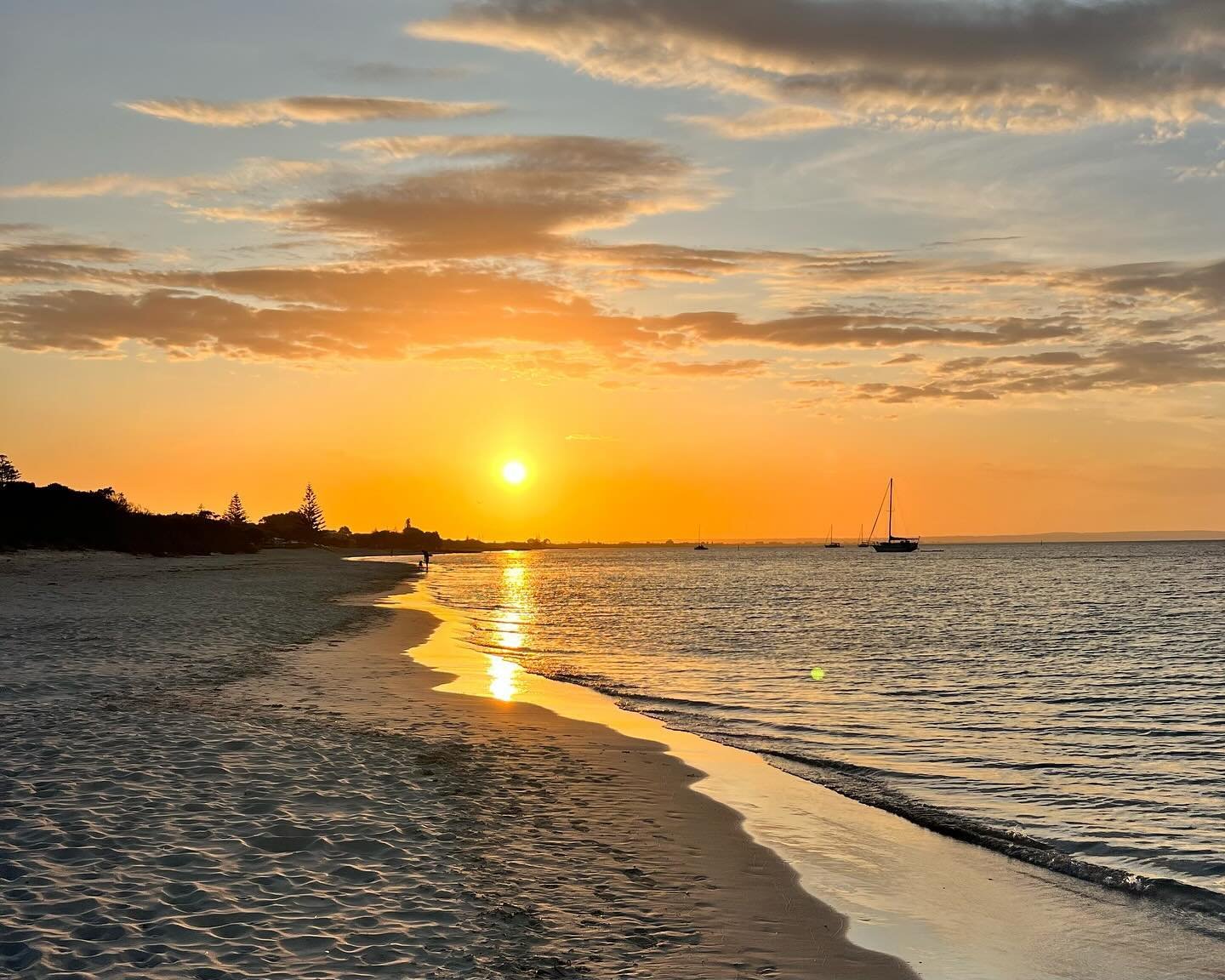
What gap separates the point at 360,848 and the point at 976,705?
2108 centimetres

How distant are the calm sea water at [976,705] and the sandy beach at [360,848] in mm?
4236

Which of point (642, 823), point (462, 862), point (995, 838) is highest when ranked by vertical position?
point (462, 862)

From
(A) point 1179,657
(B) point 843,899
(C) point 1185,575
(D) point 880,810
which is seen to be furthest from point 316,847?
(C) point 1185,575

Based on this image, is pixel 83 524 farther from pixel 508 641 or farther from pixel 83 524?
pixel 508 641

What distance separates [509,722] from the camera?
20.7 meters

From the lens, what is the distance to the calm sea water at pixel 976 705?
1428cm

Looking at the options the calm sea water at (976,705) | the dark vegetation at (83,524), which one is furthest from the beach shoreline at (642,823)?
the dark vegetation at (83,524)

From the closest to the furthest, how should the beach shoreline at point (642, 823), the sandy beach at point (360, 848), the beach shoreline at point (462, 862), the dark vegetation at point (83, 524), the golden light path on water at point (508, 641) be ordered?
1. the sandy beach at point (360, 848)
2. the beach shoreline at point (462, 862)
3. the beach shoreline at point (642, 823)
4. the golden light path on water at point (508, 641)
5. the dark vegetation at point (83, 524)

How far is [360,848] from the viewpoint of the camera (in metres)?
10.4

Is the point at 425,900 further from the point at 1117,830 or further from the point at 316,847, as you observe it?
the point at 1117,830

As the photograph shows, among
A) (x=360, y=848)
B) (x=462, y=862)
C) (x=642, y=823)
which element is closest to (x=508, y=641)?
(x=642, y=823)

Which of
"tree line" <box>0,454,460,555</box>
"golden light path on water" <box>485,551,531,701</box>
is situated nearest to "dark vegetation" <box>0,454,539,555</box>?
"tree line" <box>0,454,460,555</box>

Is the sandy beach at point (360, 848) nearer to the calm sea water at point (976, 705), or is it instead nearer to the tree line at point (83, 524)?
the calm sea water at point (976, 705)

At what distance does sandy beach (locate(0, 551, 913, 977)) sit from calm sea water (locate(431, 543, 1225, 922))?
424 cm
